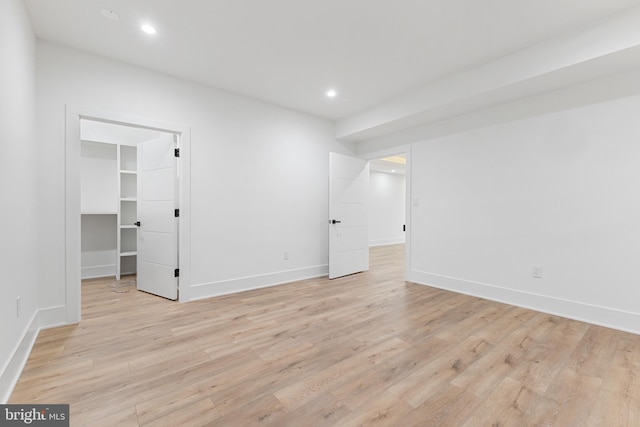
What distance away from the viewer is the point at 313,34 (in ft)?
8.66

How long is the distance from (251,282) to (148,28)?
3.08 meters

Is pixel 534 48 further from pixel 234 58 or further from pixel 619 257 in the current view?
pixel 234 58

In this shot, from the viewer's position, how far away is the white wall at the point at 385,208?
9.17 metres

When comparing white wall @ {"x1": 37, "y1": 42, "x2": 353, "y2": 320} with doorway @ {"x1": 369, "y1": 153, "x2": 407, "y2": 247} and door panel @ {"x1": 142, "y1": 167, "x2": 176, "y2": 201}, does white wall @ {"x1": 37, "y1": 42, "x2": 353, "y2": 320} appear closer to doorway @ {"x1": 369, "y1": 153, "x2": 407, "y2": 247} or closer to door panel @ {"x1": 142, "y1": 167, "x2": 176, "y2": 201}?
door panel @ {"x1": 142, "y1": 167, "x2": 176, "y2": 201}

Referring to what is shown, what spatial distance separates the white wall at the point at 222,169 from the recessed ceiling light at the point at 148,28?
77 centimetres

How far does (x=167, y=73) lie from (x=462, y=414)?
418 centimetres

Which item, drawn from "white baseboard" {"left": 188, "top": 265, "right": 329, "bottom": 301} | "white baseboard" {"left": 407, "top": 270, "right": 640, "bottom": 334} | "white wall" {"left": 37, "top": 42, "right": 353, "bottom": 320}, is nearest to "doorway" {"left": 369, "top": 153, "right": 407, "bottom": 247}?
"white wall" {"left": 37, "top": 42, "right": 353, "bottom": 320}


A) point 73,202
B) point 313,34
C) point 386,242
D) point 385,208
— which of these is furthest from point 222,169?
point 386,242

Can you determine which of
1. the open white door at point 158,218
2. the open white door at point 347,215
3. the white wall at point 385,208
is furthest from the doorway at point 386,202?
the open white door at point 158,218

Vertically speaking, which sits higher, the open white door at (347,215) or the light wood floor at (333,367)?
the open white door at (347,215)

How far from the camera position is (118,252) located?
4.58 m

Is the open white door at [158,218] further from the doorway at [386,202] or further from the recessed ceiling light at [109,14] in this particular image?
the doorway at [386,202]

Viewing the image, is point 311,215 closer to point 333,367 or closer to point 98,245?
point 333,367

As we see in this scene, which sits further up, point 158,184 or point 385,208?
point 158,184
